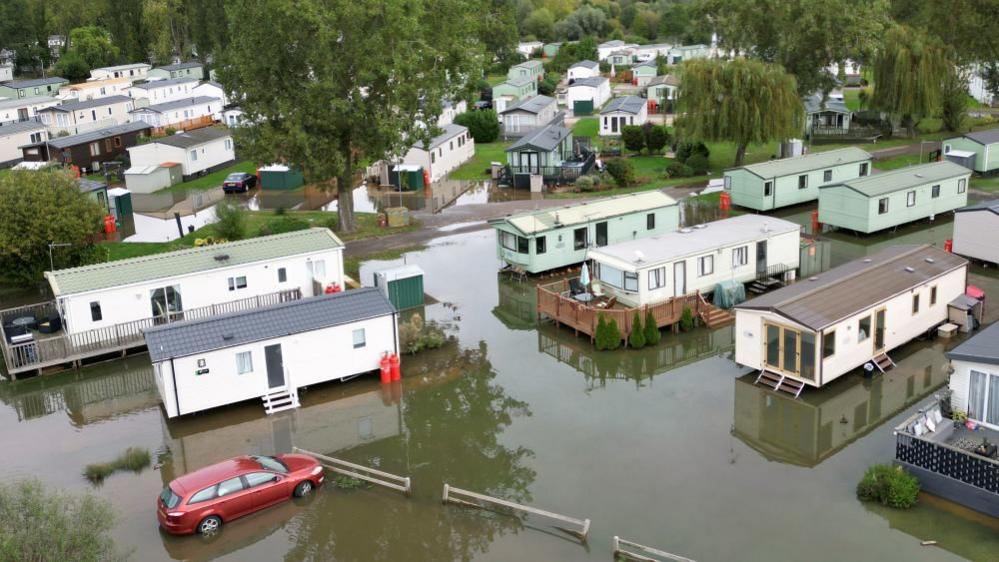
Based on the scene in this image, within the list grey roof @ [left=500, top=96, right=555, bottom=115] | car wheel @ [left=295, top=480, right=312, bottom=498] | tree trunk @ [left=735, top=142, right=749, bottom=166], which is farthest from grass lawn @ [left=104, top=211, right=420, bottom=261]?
grey roof @ [left=500, top=96, right=555, bottom=115]

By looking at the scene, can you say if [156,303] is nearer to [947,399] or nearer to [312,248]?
[312,248]

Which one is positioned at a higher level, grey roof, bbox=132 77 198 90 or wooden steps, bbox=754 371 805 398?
grey roof, bbox=132 77 198 90

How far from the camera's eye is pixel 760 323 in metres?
26.2

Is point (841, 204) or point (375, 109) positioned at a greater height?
point (375, 109)

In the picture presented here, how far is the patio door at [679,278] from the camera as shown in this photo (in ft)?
104

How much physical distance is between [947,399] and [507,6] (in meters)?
111

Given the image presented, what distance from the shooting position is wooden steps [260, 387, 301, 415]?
25831 mm

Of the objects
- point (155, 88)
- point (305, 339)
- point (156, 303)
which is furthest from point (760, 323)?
point (155, 88)

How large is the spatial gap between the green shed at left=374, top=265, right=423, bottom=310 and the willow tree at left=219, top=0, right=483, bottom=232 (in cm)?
861

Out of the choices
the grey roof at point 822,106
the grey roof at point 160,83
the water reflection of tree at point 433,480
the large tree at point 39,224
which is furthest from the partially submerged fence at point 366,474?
the grey roof at point 160,83

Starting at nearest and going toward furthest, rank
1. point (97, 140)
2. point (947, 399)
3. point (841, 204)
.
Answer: point (947, 399), point (841, 204), point (97, 140)

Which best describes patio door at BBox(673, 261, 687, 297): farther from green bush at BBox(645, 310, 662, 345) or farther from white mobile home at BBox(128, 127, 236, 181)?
white mobile home at BBox(128, 127, 236, 181)

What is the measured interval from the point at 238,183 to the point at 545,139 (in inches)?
745

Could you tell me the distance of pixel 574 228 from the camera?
3700cm
